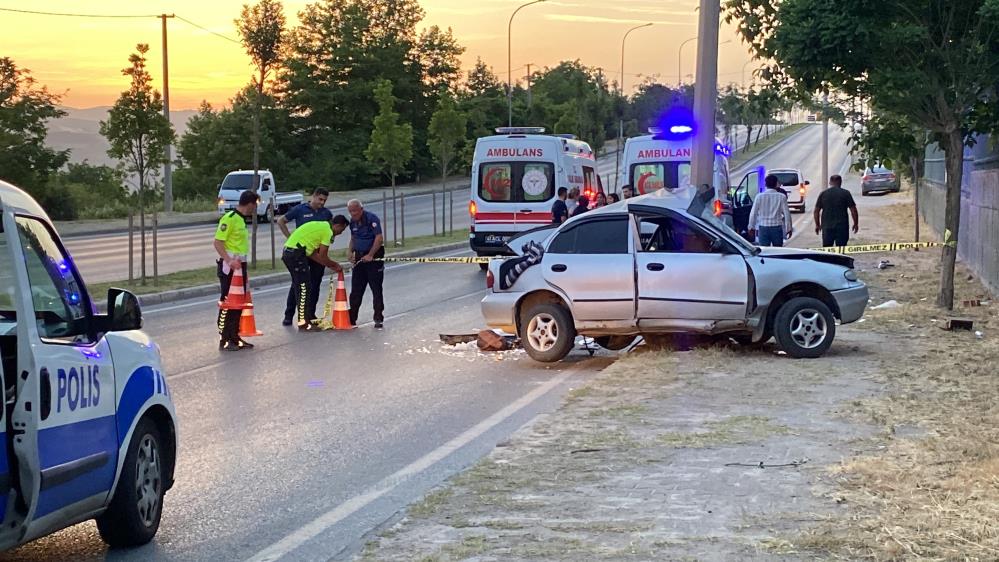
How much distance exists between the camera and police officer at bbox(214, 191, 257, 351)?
14.4 meters

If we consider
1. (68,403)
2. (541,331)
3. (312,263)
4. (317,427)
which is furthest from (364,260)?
(68,403)

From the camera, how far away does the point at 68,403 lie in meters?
5.43

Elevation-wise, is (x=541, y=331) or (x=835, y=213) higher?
(x=835, y=213)

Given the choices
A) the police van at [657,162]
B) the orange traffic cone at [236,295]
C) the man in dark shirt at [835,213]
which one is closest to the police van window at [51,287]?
the orange traffic cone at [236,295]

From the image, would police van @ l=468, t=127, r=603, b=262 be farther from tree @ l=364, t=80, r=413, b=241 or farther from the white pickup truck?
the white pickup truck

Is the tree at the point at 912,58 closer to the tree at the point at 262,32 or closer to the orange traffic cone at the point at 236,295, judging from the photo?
the orange traffic cone at the point at 236,295

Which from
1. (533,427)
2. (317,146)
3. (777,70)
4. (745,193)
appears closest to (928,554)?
(533,427)

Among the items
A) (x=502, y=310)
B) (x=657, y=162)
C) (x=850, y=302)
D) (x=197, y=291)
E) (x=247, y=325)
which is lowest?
(x=197, y=291)

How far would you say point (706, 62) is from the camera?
17.1 metres

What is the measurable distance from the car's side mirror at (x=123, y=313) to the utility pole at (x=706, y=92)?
12.2 meters

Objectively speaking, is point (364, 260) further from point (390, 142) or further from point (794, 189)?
point (794, 189)

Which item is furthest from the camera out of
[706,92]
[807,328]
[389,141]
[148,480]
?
[389,141]

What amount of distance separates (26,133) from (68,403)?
4560cm

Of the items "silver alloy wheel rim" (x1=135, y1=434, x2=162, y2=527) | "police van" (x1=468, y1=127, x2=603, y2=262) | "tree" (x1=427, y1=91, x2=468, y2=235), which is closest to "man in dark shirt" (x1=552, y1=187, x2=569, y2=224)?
"police van" (x1=468, y1=127, x2=603, y2=262)
